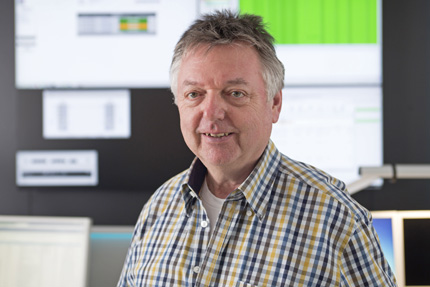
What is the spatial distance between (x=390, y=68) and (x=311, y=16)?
16.9 inches

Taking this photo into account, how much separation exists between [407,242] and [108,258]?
94 cm

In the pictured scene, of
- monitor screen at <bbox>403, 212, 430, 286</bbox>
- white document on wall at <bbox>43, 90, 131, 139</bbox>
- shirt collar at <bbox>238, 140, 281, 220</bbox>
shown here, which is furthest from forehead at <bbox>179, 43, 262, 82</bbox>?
white document on wall at <bbox>43, 90, 131, 139</bbox>

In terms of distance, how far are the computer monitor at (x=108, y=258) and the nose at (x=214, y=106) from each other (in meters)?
0.81

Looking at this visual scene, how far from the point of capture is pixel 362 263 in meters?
0.94

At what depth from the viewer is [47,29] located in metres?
Result: 2.46

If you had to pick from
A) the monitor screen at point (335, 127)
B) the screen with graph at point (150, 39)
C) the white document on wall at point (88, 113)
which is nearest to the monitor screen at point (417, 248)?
the monitor screen at point (335, 127)

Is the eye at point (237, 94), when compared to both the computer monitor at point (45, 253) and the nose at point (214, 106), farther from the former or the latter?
the computer monitor at point (45, 253)

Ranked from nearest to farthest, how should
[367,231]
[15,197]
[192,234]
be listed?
[367,231], [192,234], [15,197]

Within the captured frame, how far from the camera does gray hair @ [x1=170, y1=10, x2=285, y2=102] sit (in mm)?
1029

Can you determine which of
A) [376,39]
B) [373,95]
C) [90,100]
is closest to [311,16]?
[376,39]

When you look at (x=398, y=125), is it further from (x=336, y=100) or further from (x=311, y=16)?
(x=311, y=16)

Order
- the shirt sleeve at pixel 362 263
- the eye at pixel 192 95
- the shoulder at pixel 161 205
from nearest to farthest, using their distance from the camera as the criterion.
→ the shirt sleeve at pixel 362 263 → the eye at pixel 192 95 → the shoulder at pixel 161 205

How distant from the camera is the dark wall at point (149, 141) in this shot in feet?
7.81

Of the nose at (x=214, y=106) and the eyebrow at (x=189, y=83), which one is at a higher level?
the eyebrow at (x=189, y=83)
